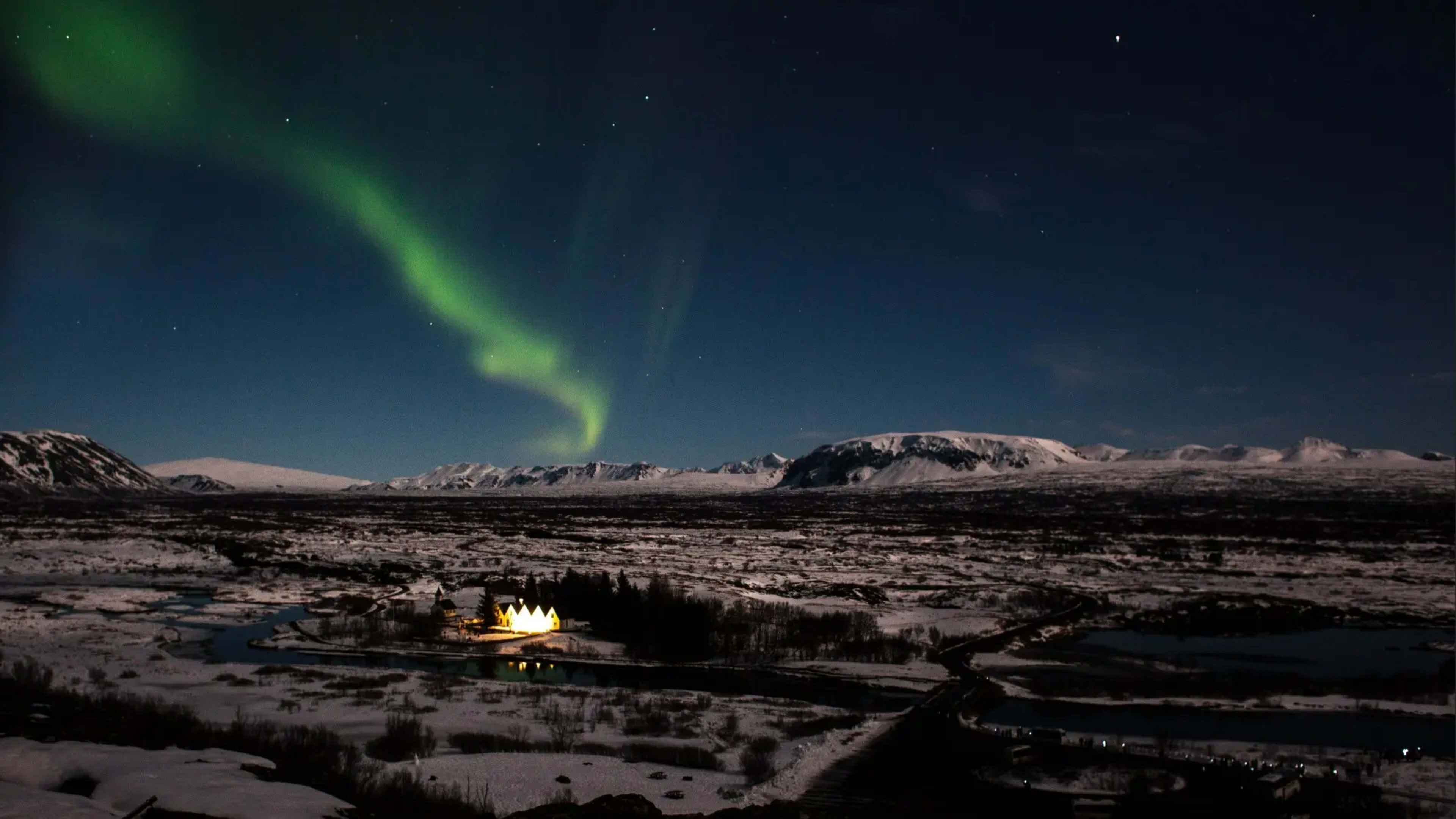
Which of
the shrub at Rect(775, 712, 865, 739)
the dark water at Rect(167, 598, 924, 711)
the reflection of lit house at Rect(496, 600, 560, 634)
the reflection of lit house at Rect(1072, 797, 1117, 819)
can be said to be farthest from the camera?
the reflection of lit house at Rect(496, 600, 560, 634)

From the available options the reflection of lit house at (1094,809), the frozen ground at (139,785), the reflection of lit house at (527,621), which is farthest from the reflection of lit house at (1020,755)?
the reflection of lit house at (527,621)

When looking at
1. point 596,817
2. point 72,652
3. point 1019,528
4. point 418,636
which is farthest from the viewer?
point 1019,528

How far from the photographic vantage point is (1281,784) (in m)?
15.0

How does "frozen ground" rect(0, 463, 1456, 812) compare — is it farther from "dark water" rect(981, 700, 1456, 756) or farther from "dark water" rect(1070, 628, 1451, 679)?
"dark water" rect(1070, 628, 1451, 679)

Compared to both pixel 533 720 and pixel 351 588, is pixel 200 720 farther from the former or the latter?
pixel 351 588

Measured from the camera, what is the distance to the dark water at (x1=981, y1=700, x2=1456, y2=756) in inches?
782

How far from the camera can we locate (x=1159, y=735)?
19.7 m

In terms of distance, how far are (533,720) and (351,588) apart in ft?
94.1

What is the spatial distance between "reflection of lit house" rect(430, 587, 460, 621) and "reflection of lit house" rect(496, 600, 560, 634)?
252 centimetres

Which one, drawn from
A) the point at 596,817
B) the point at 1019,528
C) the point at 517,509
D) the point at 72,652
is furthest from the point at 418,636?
the point at 517,509

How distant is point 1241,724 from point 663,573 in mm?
33170

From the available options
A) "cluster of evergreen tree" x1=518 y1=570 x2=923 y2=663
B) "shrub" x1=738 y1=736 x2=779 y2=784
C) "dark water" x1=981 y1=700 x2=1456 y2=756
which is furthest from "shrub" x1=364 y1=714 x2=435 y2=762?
"dark water" x1=981 y1=700 x2=1456 y2=756

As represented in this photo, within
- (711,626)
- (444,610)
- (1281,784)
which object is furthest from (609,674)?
(1281,784)

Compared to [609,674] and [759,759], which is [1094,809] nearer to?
[759,759]
